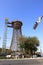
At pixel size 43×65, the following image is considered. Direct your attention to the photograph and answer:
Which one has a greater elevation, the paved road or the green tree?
the green tree

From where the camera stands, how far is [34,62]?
855 inches

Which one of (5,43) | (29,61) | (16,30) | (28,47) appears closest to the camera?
(29,61)

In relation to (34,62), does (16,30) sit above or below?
above

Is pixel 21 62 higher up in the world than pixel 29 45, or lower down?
lower down

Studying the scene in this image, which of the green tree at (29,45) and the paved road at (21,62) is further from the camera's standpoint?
the green tree at (29,45)

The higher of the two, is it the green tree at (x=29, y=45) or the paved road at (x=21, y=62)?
the green tree at (x=29, y=45)

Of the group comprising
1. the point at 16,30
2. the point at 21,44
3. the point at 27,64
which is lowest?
the point at 27,64

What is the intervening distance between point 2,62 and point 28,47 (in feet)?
140

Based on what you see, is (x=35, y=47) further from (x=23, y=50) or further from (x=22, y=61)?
(x=22, y=61)

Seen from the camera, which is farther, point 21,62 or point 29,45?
point 29,45

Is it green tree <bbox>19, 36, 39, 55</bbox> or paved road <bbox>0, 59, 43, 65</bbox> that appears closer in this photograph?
paved road <bbox>0, 59, 43, 65</bbox>

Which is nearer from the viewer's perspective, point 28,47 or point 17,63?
point 17,63

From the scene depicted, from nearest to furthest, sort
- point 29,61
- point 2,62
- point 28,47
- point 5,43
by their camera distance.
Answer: point 2,62
point 29,61
point 28,47
point 5,43

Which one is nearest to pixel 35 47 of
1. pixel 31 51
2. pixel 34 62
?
pixel 31 51
